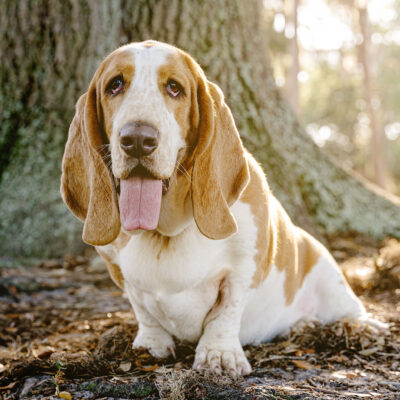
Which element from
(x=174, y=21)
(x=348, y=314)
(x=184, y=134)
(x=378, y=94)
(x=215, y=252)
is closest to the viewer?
(x=184, y=134)

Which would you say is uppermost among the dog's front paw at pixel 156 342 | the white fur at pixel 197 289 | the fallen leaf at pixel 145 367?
the white fur at pixel 197 289

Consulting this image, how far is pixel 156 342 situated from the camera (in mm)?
3137

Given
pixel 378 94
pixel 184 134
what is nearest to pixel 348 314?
pixel 184 134

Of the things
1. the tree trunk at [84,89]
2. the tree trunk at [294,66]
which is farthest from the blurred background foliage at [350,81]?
the tree trunk at [84,89]

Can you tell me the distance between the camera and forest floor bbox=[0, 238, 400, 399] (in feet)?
8.11

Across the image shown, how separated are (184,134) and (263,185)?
73 cm

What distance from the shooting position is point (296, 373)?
2.81 metres

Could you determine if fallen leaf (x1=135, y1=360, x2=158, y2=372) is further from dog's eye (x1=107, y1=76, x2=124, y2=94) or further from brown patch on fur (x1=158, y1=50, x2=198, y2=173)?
dog's eye (x1=107, y1=76, x2=124, y2=94)

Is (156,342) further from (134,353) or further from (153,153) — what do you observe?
(153,153)

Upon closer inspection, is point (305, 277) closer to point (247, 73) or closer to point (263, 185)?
point (263, 185)

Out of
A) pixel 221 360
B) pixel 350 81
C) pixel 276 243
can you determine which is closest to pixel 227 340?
pixel 221 360

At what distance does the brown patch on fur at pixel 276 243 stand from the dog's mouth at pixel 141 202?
66cm

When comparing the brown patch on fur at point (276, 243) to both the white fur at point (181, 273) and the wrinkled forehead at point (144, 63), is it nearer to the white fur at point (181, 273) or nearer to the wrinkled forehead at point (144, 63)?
the white fur at point (181, 273)

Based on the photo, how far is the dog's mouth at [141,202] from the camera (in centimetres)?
252
